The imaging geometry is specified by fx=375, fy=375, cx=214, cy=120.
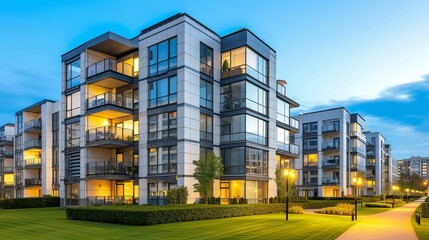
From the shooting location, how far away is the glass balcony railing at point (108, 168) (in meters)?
35.7

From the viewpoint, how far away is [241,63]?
35.9 m

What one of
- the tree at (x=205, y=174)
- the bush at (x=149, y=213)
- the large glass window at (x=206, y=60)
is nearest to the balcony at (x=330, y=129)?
the large glass window at (x=206, y=60)

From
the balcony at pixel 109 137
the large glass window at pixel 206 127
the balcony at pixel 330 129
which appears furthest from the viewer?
the balcony at pixel 330 129

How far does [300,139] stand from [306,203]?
3392 centimetres

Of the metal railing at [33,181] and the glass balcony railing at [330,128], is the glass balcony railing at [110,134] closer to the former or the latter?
the metal railing at [33,181]

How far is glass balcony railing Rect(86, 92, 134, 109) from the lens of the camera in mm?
36062

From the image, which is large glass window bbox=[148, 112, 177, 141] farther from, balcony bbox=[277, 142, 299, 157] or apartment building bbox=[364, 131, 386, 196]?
apartment building bbox=[364, 131, 386, 196]

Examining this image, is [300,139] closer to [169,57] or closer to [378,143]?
[378,143]

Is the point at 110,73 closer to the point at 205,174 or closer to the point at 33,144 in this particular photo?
the point at 205,174

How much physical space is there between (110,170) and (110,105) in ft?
20.2

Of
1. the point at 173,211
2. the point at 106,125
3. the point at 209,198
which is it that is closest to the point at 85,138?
the point at 106,125

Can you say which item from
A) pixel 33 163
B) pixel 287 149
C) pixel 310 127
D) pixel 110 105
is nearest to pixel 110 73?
pixel 110 105

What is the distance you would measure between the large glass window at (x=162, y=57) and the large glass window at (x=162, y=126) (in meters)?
4.05

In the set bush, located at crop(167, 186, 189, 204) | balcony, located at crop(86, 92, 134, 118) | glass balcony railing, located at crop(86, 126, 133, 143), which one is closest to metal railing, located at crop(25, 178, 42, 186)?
glass balcony railing, located at crop(86, 126, 133, 143)
